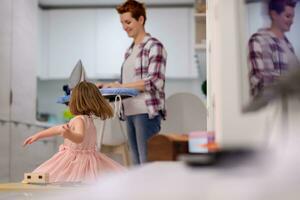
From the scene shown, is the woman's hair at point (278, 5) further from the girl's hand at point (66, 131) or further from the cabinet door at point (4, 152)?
the cabinet door at point (4, 152)

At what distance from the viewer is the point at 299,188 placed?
338mm

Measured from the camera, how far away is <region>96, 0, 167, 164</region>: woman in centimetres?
205

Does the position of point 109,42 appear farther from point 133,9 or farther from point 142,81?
point 142,81

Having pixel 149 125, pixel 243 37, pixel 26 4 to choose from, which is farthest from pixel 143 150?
pixel 26 4

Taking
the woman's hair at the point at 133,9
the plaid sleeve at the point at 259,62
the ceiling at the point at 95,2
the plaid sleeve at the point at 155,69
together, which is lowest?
the plaid sleeve at the point at 259,62

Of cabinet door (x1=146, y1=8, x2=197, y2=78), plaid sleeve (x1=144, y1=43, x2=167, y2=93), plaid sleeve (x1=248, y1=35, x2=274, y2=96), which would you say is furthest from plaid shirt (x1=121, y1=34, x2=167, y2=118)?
cabinet door (x1=146, y1=8, x2=197, y2=78)

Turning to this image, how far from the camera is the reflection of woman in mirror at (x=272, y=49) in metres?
0.63

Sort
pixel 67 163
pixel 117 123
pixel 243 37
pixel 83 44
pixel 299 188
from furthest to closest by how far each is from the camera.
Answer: pixel 83 44
pixel 117 123
pixel 67 163
pixel 243 37
pixel 299 188

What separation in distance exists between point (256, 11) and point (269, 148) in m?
0.29

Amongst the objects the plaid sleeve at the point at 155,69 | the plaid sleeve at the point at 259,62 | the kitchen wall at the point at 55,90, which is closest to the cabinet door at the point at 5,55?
the plaid sleeve at the point at 155,69

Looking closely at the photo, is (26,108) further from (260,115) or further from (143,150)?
(260,115)

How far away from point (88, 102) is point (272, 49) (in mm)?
1474

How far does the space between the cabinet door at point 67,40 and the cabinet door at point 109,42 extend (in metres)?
0.06

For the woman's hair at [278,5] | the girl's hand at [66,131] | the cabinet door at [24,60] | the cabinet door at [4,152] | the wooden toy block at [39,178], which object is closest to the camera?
the woman's hair at [278,5]
